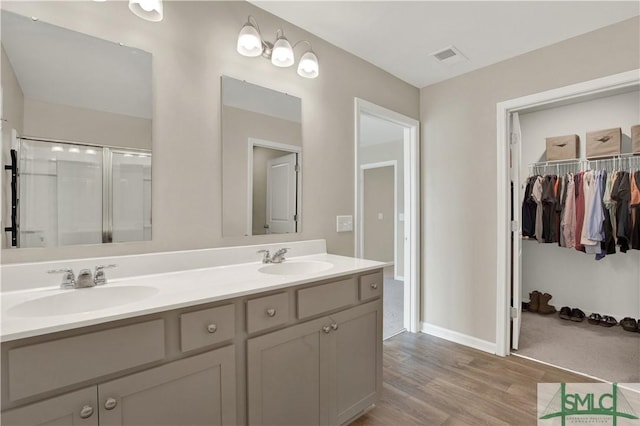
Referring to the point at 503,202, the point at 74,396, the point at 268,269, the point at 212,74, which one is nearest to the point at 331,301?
the point at 268,269

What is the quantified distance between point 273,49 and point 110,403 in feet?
6.06

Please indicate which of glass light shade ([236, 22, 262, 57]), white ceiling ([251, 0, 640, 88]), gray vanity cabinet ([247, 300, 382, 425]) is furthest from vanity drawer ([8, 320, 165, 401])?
white ceiling ([251, 0, 640, 88])

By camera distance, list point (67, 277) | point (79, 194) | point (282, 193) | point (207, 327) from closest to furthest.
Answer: point (207, 327), point (67, 277), point (79, 194), point (282, 193)

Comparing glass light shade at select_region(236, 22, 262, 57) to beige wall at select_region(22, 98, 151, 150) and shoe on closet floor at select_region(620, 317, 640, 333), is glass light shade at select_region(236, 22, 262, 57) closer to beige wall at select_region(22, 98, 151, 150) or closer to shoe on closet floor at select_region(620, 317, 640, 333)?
beige wall at select_region(22, 98, 151, 150)

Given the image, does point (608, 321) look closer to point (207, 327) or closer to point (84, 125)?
point (207, 327)

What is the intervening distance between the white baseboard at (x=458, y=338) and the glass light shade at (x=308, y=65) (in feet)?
8.28

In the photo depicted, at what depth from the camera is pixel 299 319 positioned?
1412 mm

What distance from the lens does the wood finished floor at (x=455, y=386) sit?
1775 millimetres

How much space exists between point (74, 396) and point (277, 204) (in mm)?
1315

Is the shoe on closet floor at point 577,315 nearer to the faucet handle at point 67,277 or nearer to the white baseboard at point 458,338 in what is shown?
the white baseboard at point 458,338

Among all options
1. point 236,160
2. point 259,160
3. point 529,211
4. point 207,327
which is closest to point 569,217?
point 529,211

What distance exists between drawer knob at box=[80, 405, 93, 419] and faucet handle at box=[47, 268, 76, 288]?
0.52 metres

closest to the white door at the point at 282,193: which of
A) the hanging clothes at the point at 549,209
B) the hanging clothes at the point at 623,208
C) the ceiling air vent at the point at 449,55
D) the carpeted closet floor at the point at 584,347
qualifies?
the ceiling air vent at the point at 449,55

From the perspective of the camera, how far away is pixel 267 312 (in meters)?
1.29
